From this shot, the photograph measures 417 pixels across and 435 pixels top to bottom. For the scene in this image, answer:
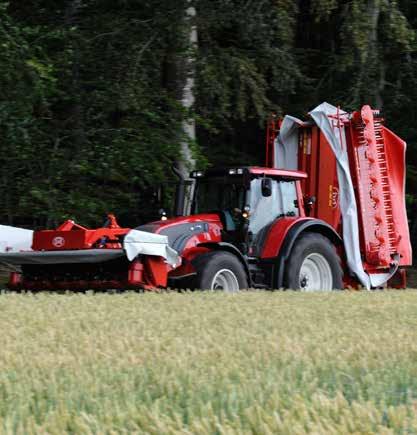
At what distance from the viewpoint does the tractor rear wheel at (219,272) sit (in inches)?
470

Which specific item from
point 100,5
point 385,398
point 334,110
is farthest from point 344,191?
point 385,398

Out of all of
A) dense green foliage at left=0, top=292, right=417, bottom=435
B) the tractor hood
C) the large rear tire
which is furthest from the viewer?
the large rear tire

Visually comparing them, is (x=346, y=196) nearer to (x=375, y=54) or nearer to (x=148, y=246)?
(x=148, y=246)

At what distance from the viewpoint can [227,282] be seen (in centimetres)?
1246

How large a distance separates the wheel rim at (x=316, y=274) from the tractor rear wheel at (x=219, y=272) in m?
1.50

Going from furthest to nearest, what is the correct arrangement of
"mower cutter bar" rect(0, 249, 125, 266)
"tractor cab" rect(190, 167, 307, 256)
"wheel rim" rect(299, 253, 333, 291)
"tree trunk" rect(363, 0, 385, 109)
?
"tree trunk" rect(363, 0, 385, 109)
"wheel rim" rect(299, 253, 333, 291)
"tractor cab" rect(190, 167, 307, 256)
"mower cutter bar" rect(0, 249, 125, 266)

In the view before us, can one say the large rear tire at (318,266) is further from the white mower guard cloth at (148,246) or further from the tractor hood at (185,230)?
the white mower guard cloth at (148,246)

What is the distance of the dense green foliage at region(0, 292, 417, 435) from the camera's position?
12.5ft

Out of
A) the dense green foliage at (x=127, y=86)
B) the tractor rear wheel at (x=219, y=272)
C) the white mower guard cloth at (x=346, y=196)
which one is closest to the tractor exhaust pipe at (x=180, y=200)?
the tractor rear wheel at (x=219, y=272)

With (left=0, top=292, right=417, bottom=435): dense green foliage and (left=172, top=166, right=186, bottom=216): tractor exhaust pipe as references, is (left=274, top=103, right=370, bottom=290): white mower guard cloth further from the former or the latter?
(left=0, top=292, right=417, bottom=435): dense green foliage

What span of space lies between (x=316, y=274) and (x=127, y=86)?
5.40m

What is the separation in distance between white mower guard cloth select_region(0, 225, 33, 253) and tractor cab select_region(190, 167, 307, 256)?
2.38 metres

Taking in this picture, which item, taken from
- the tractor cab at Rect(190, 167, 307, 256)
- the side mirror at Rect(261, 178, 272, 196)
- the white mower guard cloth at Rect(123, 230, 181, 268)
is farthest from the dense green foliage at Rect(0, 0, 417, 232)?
the white mower guard cloth at Rect(123, 230, 181, 268)

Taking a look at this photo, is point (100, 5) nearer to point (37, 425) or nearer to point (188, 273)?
point (188, 273)
